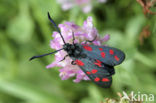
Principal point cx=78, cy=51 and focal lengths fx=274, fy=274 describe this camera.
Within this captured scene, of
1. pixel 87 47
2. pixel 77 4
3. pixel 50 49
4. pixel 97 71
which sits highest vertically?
pixel 77 4

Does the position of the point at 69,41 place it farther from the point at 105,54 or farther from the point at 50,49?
the point at 50,49

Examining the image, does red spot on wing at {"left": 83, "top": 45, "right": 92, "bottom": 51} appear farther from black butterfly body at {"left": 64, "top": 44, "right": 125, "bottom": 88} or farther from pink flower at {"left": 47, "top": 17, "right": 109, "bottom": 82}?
pink flower at {"left": 47, "top": 17, "right": 109, "bottom": 82}

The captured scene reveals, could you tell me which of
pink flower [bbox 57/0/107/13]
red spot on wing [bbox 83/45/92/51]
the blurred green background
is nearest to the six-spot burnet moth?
red spot on wing [bbox 83/45/92/51]

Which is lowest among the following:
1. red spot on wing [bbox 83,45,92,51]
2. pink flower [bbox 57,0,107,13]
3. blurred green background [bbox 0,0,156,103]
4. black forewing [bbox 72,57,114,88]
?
black forewing [bbox 72,57,114,88]

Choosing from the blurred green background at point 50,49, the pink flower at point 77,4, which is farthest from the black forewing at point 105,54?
the pink flower at point 77,4

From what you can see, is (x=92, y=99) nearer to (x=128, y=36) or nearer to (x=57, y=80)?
(x=57, y=80)

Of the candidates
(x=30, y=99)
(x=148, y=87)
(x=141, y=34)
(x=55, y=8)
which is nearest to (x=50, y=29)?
(x=55, y=8)

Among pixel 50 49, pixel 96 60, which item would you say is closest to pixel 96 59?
pixel 96 60
